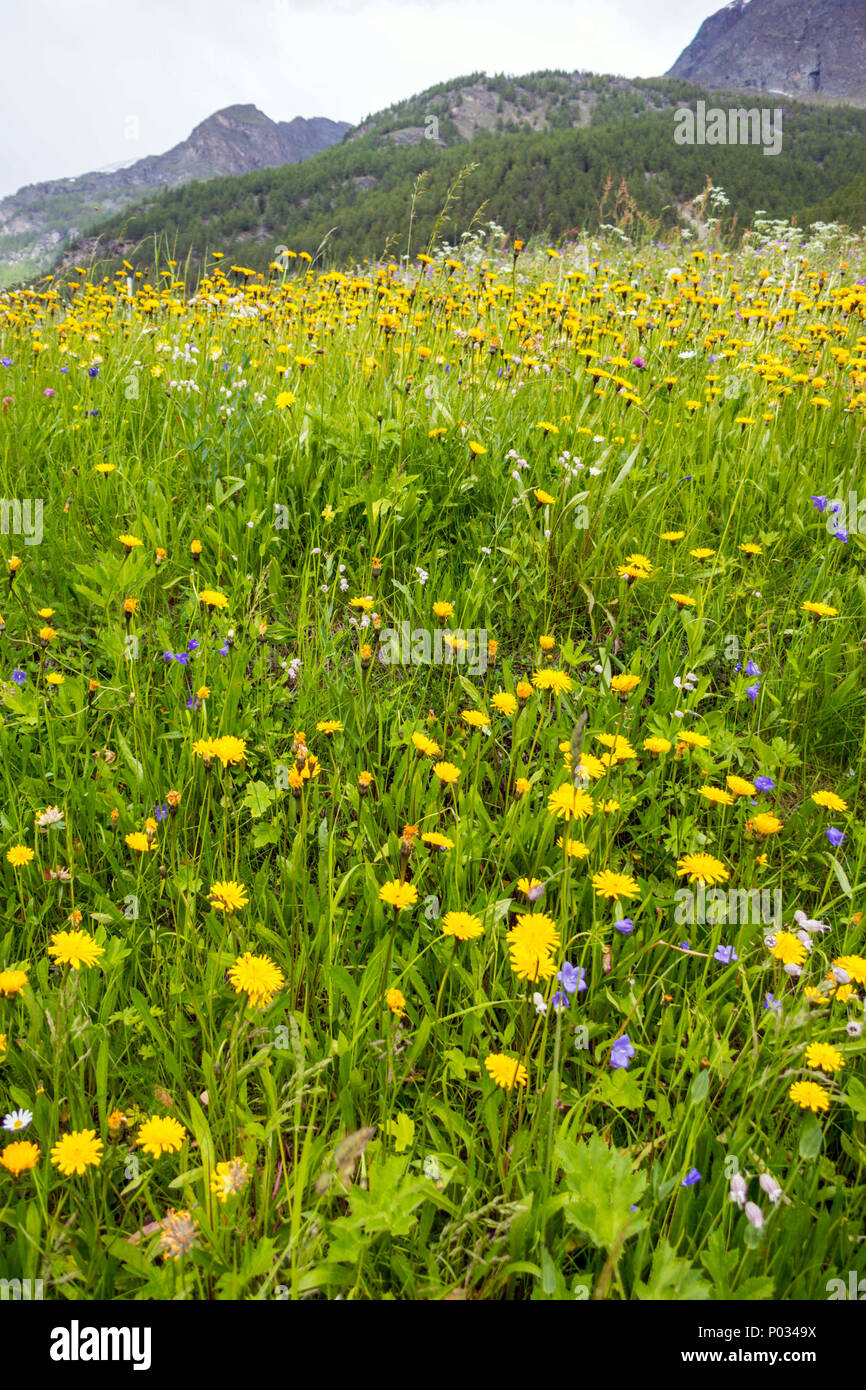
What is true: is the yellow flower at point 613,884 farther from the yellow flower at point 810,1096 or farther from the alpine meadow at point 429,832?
the yellow flower at point 810,1096

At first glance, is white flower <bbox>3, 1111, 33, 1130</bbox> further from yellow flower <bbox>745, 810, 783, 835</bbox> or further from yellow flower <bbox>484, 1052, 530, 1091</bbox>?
yellow flower <bbox>745, 810, 783, 835</bbox>

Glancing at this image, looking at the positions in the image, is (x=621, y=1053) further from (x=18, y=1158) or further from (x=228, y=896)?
(x=18, y=1158)

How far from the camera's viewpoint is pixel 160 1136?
1.16 meters

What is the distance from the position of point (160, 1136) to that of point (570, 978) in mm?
761

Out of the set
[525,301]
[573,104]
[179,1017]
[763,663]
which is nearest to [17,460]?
[179,1017]

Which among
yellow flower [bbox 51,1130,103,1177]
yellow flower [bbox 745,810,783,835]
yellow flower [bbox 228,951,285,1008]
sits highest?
yellow flower [bbox 745,810,783,835]

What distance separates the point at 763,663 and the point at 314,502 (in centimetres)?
173

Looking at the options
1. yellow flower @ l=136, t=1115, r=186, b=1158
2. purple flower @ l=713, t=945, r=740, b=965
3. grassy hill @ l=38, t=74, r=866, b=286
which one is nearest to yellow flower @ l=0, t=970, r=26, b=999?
yellow flower @ l=136, t=1115, r=186, b=1158

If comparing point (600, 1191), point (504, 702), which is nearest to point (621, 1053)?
point (600, 1191)

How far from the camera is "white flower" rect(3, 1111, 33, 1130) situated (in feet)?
3.74

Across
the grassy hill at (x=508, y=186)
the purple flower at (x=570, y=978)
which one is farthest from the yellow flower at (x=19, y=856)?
the grassy hill at (x=508, y=186)

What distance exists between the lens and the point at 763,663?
245 cm

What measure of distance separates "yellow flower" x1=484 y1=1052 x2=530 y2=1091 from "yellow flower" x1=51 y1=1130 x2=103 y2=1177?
25.4 inches
